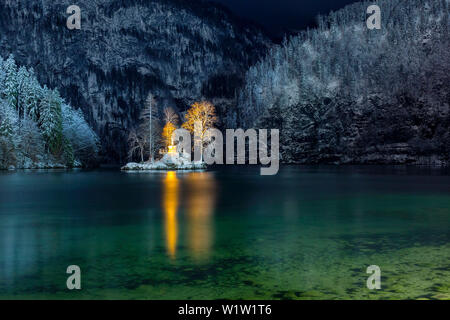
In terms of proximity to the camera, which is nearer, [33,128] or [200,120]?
[200,120]

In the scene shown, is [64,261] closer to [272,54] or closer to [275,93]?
[275,93]

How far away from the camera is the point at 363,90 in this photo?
15138 centimetres

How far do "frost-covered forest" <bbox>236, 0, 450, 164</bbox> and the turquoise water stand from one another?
116947 mm

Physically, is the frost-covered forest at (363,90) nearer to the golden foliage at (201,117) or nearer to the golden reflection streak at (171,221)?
the golden foliage at (201,117)

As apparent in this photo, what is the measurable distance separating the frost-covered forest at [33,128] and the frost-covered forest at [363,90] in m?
78.6

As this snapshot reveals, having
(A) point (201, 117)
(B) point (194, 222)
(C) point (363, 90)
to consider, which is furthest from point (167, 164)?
(C) point (363, 90)

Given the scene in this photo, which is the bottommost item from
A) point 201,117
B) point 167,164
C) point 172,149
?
point 167,164

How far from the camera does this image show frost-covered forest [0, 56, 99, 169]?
3118 inches

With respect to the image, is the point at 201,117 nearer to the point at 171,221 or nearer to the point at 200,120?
the point at 200,120

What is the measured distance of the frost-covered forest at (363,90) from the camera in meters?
138

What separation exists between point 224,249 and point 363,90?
147 m

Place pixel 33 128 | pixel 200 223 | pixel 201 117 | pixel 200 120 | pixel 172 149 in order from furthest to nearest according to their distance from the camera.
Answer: pixel 33 128 < pixel 201 117 < pixel 200 120 < pixel 172 149 < pixel 200 223

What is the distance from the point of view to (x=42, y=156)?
87.6 meters

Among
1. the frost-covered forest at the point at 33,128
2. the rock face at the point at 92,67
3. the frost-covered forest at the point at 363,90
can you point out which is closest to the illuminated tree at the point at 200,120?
the frost-covered forest at the point at 33,128
